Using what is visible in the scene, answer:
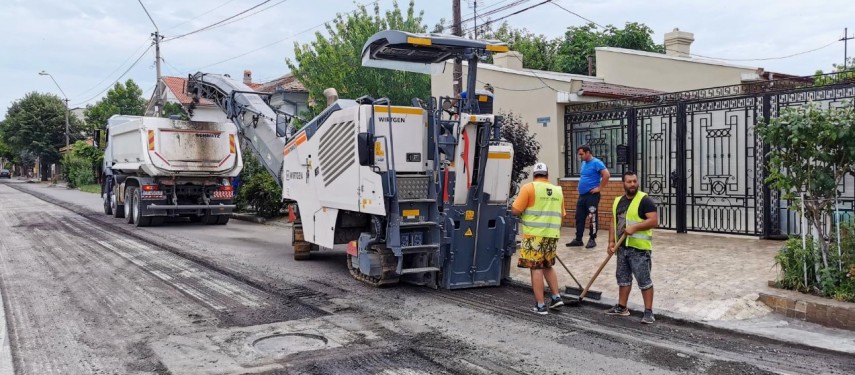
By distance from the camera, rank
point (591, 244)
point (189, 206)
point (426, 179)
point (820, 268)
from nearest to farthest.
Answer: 1. point (820, 268)
2. point (426, 179)
3. point (591, 244)
4. point (189, 206)

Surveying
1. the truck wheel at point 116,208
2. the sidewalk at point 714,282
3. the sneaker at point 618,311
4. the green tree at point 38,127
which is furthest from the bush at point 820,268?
the green tree at point 38,127

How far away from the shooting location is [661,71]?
18234mm

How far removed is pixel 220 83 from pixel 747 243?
1090 cm

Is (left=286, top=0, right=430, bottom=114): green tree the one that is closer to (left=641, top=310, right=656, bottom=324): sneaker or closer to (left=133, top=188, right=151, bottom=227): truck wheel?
(left=133, top=188, right=151, bottom=227): truck wheel

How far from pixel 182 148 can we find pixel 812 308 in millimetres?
14101

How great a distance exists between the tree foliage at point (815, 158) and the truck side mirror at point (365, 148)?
166 inches

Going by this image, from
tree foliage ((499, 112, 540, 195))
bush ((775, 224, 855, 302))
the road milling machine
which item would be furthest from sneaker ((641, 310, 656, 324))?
tree foliage ((499, 112, 540, 195))

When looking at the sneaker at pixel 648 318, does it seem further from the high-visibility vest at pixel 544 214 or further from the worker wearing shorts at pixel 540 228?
the high-visibility vest at pixel 544 214

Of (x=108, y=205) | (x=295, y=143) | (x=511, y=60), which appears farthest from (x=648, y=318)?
(x=108, y=205)

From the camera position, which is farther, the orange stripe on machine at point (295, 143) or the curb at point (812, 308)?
the orange stripe on machine at point (295, 143)

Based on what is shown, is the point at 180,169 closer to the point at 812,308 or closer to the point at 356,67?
the point at 356,67

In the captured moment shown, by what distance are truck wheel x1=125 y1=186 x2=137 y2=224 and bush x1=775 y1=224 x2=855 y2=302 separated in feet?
49.3

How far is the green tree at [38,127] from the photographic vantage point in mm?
56219

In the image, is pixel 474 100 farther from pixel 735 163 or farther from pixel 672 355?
pixel 735 163
